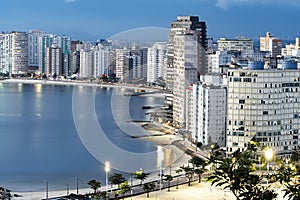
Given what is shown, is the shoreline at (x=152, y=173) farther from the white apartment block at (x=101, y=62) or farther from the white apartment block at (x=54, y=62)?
the white apartment block at (x=54, y=62)

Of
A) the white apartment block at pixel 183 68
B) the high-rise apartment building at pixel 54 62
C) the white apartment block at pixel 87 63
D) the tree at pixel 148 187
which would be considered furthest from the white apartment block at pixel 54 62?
the tree at pixel 148 187

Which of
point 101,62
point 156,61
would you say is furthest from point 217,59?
point 101,62

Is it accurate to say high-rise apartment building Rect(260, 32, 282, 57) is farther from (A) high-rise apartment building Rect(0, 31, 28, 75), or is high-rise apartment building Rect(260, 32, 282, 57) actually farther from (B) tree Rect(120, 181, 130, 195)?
(B) tree Rect(120, 181, 130, 195)

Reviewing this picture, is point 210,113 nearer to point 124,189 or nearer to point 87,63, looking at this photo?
point 124,189

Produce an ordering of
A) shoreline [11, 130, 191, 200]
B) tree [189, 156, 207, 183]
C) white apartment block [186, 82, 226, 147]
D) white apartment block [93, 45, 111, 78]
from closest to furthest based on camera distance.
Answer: shoreline [11, 130, 191, 200]
tree [189, 156, 207, 183]
white apartment block [186, 82, 226, 147]
white apartment block [93, 45, 111, 78]

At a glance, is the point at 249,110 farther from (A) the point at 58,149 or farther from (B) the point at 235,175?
(B) the point at 235,175

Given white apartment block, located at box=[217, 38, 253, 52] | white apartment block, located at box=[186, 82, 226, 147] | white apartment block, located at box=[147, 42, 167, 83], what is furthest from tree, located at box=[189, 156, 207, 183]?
white apartment block, located at box=[147, 42, 167, 83]

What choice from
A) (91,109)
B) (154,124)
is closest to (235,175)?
(154,124)
